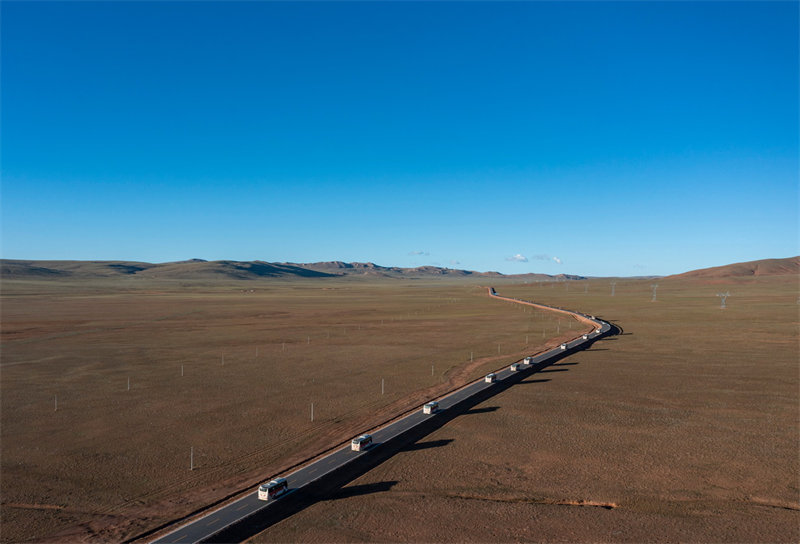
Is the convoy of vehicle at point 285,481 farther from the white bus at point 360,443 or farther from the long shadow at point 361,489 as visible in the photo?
the long shadow at point 361,489

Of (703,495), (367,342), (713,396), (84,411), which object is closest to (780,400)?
(713,396)

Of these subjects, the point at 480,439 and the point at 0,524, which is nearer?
the point at 0,524

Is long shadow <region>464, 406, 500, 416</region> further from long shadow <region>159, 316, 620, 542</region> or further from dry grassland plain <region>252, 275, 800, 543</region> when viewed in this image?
dry grassland plain <region>252, 275, 800, 543</region>

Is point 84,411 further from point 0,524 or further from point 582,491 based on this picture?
point 582,491

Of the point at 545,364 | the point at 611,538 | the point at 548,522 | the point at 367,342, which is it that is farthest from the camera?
the point at 367,342

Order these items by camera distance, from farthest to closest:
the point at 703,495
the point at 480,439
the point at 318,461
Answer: the point at 480,439
the point at 318,461
the point at 703,495

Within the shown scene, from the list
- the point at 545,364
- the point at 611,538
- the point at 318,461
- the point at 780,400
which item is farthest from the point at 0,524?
the point at 780,400
